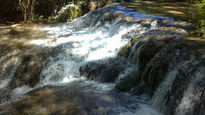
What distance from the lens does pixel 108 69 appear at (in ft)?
19.6

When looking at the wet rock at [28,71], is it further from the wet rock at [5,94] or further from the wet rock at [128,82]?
the wet rock at [128,82]

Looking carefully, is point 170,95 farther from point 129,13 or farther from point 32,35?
point 32,35

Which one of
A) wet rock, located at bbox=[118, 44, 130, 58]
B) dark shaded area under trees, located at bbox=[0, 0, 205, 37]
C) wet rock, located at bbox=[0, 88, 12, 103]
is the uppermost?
dark shaded area under trees, located at bbox=[0, 0, 205, 37]

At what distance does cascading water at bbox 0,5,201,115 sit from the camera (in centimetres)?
443

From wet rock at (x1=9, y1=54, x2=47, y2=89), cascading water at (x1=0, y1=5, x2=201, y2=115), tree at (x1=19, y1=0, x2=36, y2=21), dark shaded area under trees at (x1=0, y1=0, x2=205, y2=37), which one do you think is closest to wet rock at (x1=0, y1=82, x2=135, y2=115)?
cascading water at (x1=0, y1=5, x2=201, y2=115)

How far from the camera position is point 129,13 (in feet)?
29.6

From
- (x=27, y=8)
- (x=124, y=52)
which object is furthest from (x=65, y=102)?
(x=27, y=8)

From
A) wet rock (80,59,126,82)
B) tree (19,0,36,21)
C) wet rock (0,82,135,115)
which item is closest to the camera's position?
wet rock (0,82,135,115)

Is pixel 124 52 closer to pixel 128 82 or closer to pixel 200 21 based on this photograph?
pixel 128 82

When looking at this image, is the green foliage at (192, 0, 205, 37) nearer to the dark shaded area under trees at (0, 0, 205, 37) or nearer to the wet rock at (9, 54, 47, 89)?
the wet rock at (9, 54, 47, 89)

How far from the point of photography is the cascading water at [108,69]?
443cm

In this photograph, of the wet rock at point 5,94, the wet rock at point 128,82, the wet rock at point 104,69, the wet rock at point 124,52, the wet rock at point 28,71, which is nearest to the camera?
the wet rock at point 128,82

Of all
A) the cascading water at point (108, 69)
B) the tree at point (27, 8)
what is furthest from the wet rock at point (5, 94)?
the tree at point (27, 8)

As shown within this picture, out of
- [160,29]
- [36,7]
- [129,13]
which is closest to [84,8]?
[36,7]
